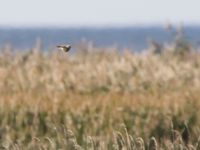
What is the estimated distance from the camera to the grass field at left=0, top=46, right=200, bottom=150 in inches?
376

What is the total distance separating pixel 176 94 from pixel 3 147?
15.8 ft

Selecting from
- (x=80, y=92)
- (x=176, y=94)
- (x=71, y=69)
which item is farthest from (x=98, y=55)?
(x=176, y=94)

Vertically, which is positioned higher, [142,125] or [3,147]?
[3,147]

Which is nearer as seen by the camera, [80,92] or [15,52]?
[80,92]

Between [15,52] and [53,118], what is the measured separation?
22.4 feet

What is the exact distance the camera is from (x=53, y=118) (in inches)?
418

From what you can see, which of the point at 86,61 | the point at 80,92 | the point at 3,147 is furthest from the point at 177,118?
the point at 86,61

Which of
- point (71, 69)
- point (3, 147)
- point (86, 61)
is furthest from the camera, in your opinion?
point (86, 61)

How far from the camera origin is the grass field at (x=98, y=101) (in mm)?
9562

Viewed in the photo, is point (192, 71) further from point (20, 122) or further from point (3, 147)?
point (3, 147)

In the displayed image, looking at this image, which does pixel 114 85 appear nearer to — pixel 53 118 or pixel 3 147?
pixel 53 118

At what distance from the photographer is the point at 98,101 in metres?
10.9

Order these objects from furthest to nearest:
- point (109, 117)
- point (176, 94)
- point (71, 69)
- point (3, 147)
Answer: point (71, 69) → point (176, 94) → point (109, 117) → point (3, 147)

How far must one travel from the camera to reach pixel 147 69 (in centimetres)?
1472
